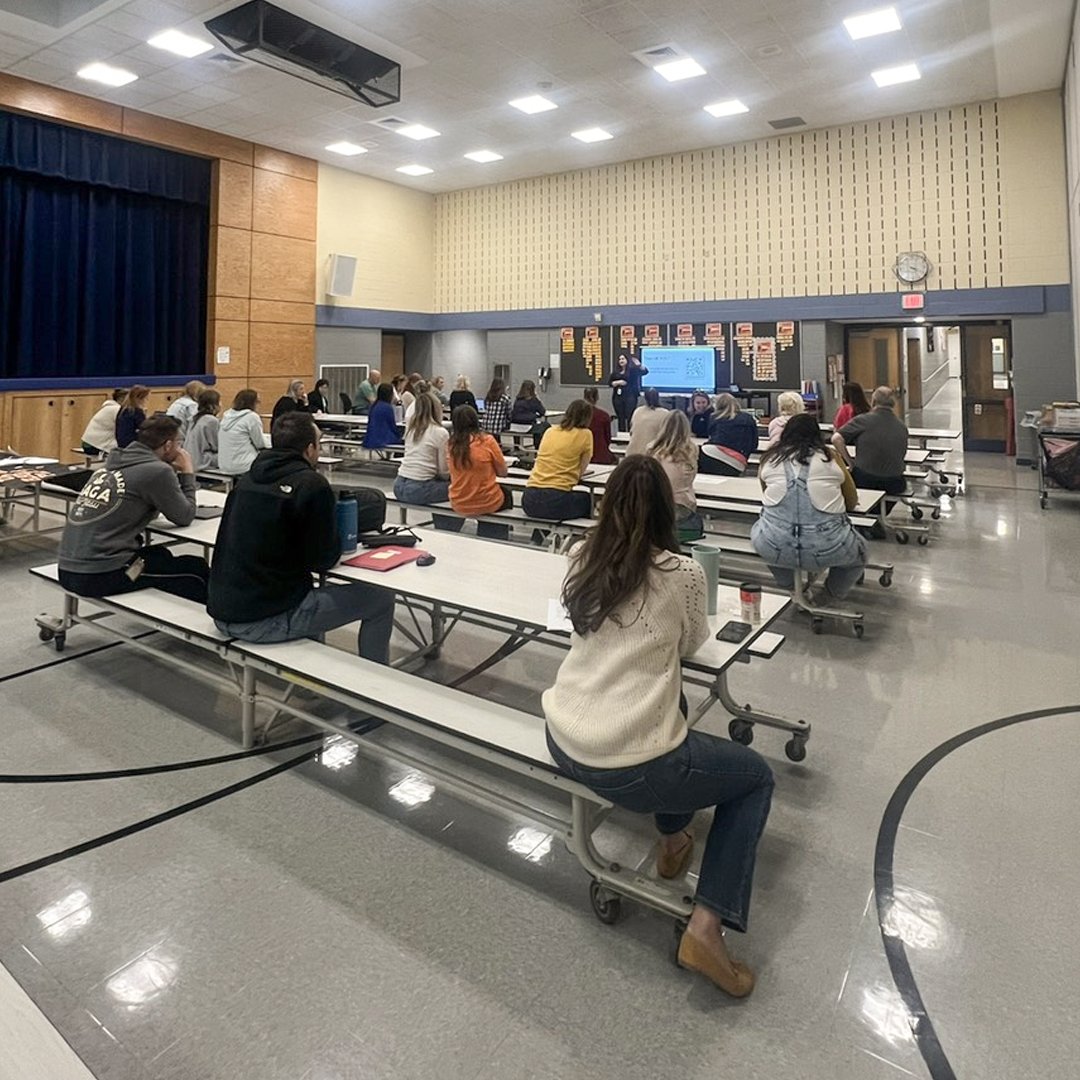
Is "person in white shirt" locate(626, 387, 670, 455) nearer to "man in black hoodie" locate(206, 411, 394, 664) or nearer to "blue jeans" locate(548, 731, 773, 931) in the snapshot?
"man in black hoodie" locate(206, 411, 394, 664)

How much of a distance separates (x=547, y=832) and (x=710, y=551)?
0.99 m

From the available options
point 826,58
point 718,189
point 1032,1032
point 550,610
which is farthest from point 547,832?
point 718,189

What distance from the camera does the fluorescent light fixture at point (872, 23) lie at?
735 centimetres

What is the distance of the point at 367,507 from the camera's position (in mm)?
3365

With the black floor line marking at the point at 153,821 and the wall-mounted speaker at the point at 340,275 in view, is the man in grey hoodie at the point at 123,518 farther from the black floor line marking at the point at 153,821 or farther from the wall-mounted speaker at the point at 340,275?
the wall-mounted speaker at the point at 340,275

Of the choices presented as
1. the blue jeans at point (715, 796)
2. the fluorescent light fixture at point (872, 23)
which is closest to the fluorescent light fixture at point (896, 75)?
the fluorescent light fixture at point (872, 23)

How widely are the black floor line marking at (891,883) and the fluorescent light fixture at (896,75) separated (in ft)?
27.1

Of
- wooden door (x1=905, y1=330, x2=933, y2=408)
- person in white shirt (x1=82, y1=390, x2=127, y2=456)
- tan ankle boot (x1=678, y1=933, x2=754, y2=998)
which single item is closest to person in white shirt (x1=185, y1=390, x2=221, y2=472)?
person in white shirt (x1=82, y1=390, x2=127, y2=456)

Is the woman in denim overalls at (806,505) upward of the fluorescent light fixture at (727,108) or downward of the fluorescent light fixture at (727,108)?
downward

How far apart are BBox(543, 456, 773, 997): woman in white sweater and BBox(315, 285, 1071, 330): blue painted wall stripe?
34.0 feet

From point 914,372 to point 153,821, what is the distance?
1164cm

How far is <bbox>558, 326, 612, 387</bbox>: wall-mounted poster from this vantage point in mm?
13047

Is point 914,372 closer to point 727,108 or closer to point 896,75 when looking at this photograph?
point 896,75

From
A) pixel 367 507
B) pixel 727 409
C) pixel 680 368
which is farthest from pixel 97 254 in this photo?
pixel 367 507
